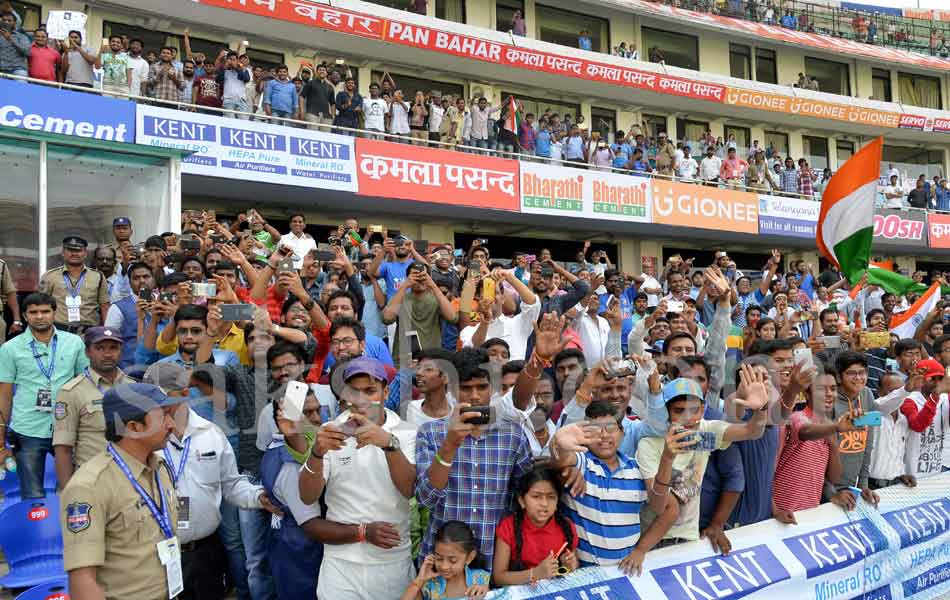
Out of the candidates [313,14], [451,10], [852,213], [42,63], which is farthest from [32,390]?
[451,10]

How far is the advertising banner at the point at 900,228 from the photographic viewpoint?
20.0 meters

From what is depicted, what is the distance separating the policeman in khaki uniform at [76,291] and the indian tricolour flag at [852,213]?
276 inches

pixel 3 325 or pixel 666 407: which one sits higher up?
pixel 3 325

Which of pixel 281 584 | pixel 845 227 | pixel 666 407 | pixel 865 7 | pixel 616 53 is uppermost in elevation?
pixel 865 7

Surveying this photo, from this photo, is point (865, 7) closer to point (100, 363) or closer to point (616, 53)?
point (616, 53)

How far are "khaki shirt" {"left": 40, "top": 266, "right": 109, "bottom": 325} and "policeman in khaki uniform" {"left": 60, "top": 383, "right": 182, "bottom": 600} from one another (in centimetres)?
401

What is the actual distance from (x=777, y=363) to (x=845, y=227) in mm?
4588

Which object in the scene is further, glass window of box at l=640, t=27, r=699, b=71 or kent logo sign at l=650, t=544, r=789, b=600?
glass window of box at l=640, t=27, r=699, b=71

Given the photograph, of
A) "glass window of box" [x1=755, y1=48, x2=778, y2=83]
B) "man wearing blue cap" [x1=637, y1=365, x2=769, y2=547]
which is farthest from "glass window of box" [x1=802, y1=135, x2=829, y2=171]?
"man wearing blue cap" [x1=637, y1=365, x2=769, y2=547]

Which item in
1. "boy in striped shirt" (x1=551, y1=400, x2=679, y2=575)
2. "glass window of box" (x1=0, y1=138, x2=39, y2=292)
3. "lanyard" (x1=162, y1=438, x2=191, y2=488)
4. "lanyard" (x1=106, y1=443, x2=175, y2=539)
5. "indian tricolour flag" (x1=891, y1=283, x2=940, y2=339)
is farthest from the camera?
"indian tricolour flag" (x1=891, y1=283, x2=940, y2=339)

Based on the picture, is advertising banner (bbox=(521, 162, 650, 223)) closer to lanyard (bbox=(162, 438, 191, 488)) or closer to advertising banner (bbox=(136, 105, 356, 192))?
advertising banner (bbox=(136, 105, 356, 192))

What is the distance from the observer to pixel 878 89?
26.2m

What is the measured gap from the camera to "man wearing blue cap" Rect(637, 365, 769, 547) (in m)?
3.63

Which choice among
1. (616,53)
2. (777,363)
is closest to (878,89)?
(616,53)
